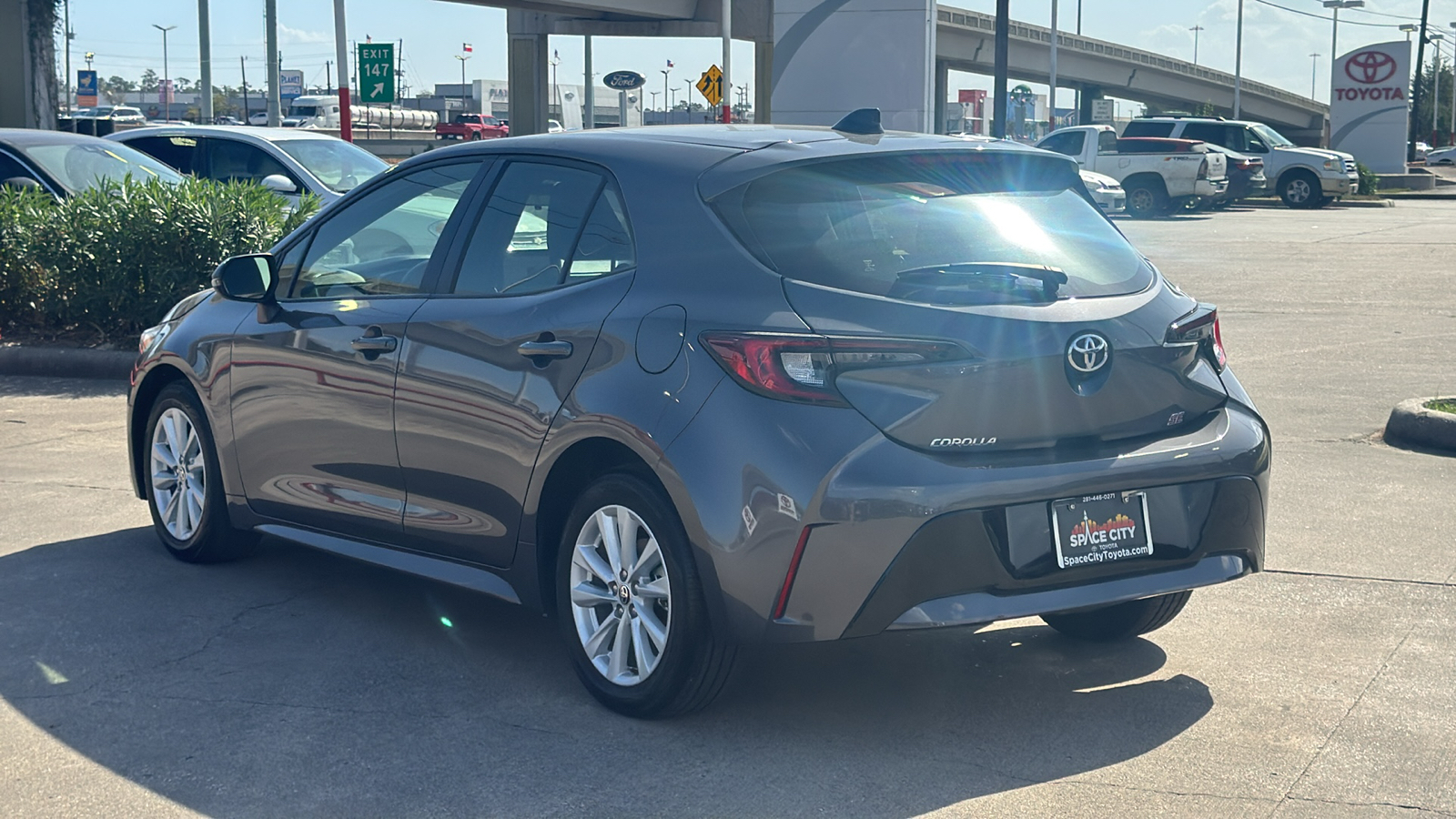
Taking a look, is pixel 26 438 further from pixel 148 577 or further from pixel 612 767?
pixel 612 767

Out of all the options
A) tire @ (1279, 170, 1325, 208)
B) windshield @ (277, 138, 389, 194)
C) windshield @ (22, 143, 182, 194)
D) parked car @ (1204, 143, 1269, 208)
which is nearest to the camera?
windshield @ (22, 143, 182, 194)

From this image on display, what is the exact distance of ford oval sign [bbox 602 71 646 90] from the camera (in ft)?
188

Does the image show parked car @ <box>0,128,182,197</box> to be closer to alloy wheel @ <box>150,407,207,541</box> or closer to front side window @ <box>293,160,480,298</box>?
alloy wheel @ <box>150,407,207,541</box>

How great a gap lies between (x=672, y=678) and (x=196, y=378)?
109 inches

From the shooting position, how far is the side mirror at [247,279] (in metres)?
5.76

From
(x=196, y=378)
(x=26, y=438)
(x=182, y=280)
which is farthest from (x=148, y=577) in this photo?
(x=182, y=280)

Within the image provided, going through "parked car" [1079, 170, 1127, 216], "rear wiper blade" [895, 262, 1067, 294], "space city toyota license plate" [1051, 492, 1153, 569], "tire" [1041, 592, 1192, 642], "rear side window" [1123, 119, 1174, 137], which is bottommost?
"tire" [1041, 592, 1192, 642]

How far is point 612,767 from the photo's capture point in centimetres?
413

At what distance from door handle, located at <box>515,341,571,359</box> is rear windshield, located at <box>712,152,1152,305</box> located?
59 centimetres

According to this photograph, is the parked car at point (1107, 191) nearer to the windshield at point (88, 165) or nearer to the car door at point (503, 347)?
the windshield at point (88, 165)

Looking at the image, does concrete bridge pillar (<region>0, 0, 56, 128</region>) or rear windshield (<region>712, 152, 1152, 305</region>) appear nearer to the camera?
rear windshield (<region>712, 152, 1152, 305</region>)

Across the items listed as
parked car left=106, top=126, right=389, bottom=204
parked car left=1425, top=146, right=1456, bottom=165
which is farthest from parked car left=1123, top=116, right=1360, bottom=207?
parked car left=1425, top=146, right=1456, bottom=165

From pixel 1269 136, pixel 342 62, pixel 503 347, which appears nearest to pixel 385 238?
pixel 503 347

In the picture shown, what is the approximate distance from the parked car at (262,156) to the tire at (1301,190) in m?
28.3
